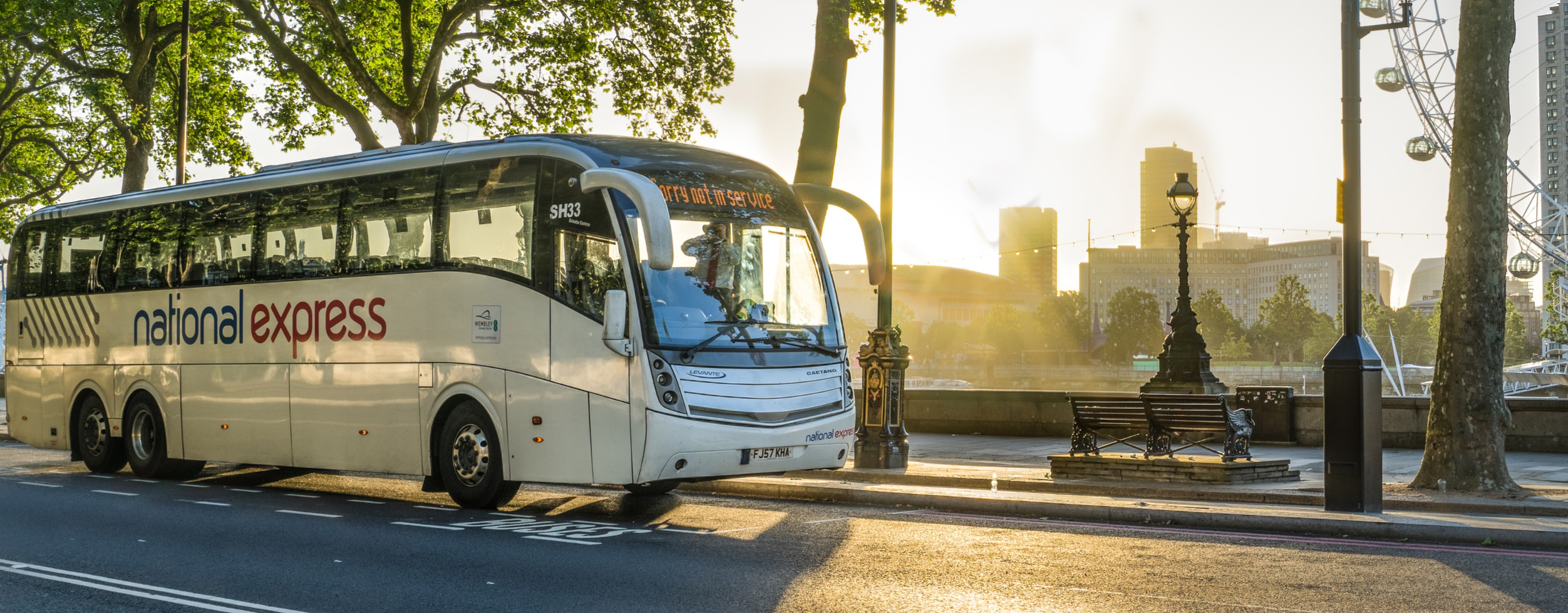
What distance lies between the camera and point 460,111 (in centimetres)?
2964

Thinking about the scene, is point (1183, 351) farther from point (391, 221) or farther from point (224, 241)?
point (224, 241)

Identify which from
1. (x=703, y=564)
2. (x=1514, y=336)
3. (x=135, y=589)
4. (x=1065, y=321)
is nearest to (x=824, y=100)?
(x=703, y=564)

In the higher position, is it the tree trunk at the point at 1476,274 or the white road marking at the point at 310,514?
the tree trunk at the point at 1476,274

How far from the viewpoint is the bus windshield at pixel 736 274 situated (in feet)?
34.0

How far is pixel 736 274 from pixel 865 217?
109 inches

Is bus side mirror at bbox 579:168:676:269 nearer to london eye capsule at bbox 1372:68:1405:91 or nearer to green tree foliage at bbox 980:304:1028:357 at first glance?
london eye capsule at bbox 1372:68:1405:91

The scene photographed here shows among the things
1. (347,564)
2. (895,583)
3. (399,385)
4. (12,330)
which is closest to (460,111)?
(12,330)

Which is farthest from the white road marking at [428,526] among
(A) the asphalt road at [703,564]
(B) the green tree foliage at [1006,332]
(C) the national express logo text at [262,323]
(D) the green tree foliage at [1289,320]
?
(B) the green tree foliage at [1006,332]

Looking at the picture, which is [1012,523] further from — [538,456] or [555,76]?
[555,76]

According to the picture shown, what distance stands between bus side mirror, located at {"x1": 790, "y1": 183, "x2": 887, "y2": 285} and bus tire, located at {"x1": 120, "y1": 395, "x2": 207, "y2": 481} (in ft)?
25.4

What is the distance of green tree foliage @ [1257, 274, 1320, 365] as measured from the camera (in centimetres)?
12619

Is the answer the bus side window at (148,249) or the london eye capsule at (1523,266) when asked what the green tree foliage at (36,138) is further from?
the london eye capsule at (1523,266)

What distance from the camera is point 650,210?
964cm

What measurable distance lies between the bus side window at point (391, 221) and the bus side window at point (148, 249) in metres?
3.38
